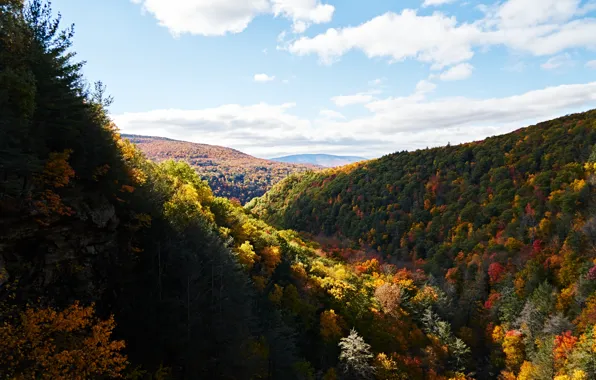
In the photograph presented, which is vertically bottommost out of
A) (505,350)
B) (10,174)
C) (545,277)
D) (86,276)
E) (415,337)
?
(505,350)

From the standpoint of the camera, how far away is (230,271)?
31.7 meters

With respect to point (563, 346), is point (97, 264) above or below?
above

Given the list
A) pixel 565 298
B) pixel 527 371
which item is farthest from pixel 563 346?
pixel 565 298

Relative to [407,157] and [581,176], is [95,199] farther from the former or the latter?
[407,157]

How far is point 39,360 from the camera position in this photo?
558 inches

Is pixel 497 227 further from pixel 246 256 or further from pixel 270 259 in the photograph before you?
pixel 246 256

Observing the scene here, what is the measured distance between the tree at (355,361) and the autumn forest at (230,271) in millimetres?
262

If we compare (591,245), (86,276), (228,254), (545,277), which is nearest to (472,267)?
(545,277)

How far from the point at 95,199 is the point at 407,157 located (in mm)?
158865

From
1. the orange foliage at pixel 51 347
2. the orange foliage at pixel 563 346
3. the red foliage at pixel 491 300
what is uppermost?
the orange foliage at pixel 51 347

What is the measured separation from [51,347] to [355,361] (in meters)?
34.4

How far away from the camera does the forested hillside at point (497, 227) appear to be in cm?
6259

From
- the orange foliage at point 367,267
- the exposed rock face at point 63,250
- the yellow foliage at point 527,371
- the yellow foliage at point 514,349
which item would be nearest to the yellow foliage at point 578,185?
the yellow foliage at point 514,349

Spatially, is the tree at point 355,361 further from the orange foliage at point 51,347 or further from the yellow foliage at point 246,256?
the orange foliage at point 51,347
